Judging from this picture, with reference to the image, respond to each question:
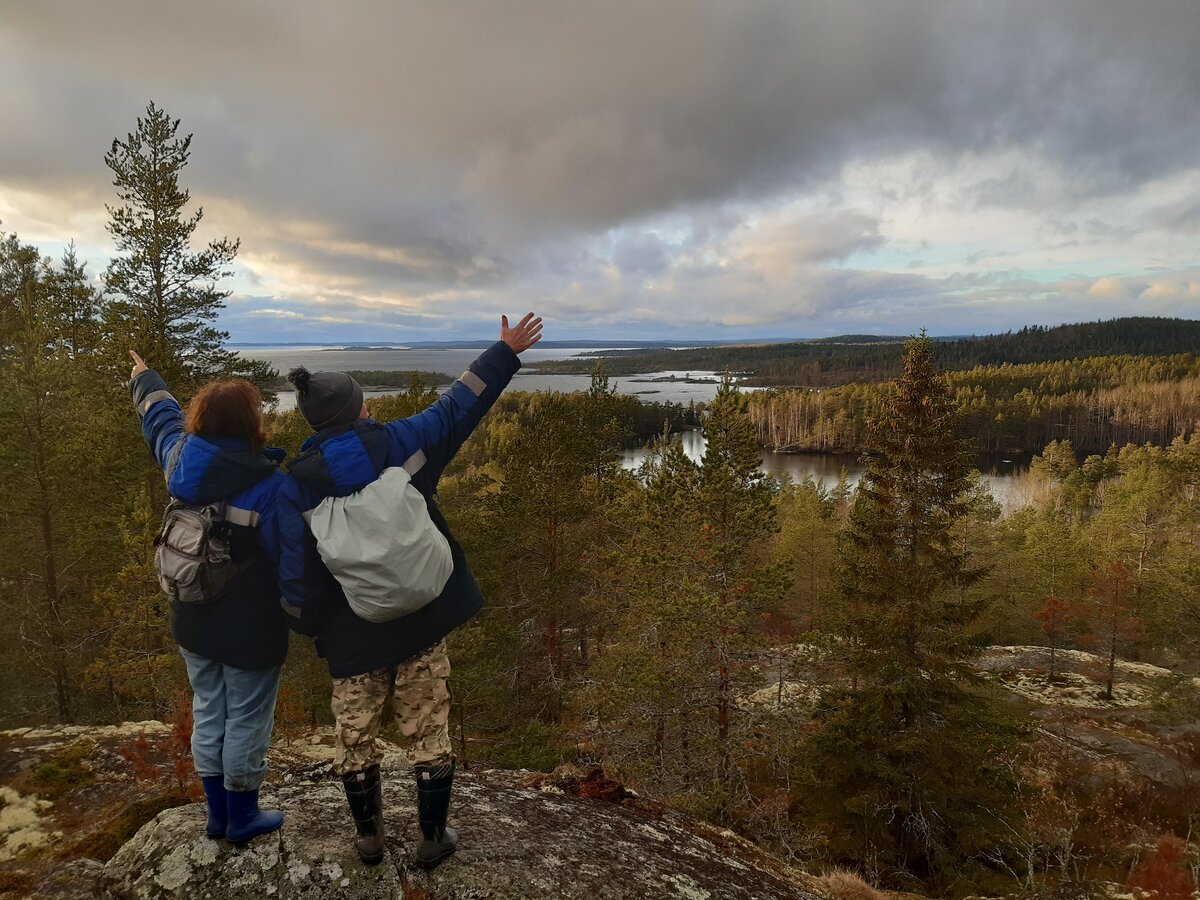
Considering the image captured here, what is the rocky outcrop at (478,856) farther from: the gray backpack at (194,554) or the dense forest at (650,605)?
the dense forest at (650,605)

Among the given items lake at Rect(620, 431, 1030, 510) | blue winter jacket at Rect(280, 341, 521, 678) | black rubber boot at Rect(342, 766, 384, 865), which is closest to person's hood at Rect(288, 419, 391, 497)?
→ blue winter jacket at Rect(280, 341, 521, 678)

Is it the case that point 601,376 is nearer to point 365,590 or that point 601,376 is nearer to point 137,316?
point 137,316

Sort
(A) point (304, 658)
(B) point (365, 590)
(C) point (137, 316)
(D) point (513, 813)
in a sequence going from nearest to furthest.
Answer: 1. (B) point (365, 590)
2. (D) point (513, 813)
3. (C) point (137, 316)
4. (A) point (304, 658)

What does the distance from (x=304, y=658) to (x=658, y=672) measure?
8.48 m

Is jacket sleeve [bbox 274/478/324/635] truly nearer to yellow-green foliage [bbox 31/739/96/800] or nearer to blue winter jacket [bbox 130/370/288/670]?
blue winter jacket [bbox 130/370/288/670]

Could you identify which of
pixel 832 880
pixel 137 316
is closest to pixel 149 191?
pixel 137 316

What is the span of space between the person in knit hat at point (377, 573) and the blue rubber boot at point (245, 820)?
0.66 metres

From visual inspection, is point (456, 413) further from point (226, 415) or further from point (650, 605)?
point (650, 605)

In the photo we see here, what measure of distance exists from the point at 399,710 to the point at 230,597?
1040 mm

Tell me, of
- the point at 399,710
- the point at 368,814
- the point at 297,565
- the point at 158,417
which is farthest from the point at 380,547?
the point at 158,417

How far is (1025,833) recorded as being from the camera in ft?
44.1

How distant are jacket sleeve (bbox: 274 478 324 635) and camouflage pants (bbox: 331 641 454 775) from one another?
397mm

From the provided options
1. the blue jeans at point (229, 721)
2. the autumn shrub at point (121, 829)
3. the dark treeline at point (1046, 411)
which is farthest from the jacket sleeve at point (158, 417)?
the dark treeline at point (1046, 411)

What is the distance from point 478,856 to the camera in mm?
3254
